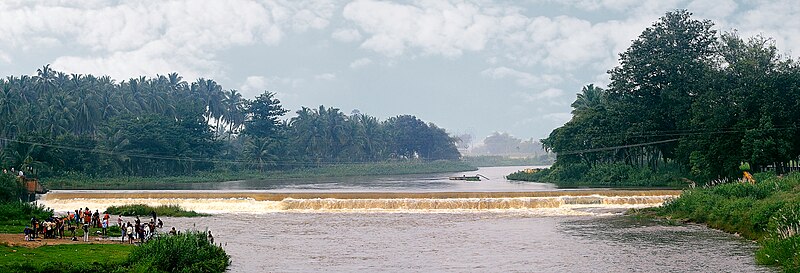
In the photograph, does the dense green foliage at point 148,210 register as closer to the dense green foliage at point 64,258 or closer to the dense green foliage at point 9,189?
the dense green foliage at point 9,189

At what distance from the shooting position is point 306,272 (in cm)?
2452

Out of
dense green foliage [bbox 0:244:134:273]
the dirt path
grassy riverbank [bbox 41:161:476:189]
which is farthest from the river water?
grassy riverbank [bbox 41:161:476:189]

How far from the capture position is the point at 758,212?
3106 cm

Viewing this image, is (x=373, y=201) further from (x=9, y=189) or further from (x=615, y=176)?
(x=615, y=176)

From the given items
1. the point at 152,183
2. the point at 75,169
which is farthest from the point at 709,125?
the point at 75,169

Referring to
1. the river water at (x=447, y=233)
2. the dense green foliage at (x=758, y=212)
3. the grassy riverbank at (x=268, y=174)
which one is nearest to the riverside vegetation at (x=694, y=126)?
the dense green foliage at (x=758, y=212)

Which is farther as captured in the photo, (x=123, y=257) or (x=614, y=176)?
(x=614, y=176)

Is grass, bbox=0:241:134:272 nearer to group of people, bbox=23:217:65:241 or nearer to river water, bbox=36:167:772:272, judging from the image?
group of people, bbox=23:217:65:241

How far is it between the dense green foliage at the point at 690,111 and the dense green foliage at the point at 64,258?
43621mm

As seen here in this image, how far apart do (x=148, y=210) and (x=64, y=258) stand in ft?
73.4

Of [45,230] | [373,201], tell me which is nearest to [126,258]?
[45,230]

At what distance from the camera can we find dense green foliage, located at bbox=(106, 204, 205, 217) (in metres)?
43.7

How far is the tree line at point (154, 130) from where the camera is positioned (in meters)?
84.1

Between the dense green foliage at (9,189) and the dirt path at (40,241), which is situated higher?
the dense green foliage at (9,189)
